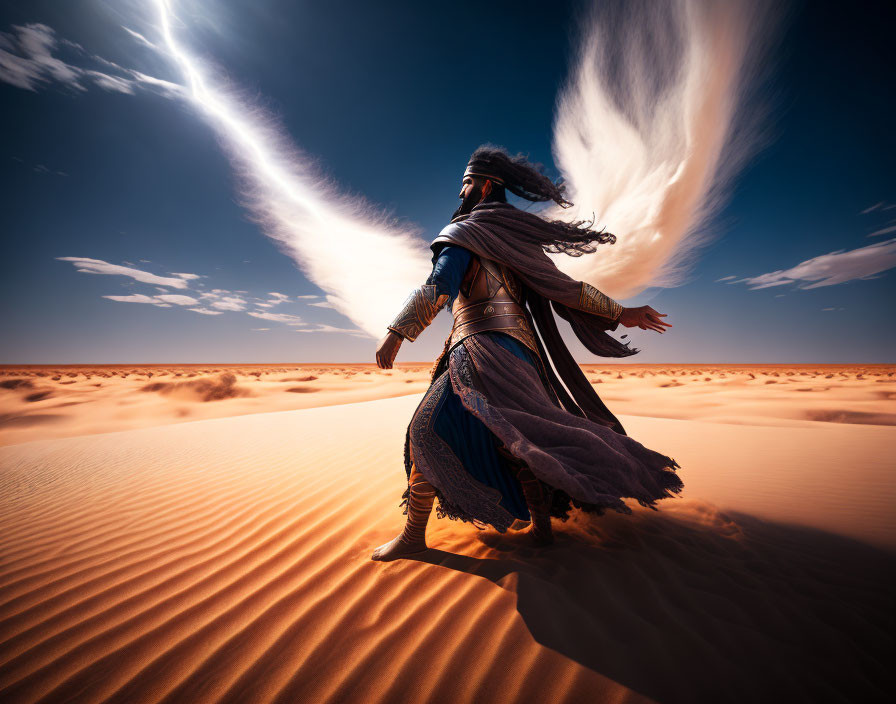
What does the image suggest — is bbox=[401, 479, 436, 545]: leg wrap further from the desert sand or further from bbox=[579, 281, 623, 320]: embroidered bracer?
bbox=[579, 281, 623, 320]: embroidered bracer

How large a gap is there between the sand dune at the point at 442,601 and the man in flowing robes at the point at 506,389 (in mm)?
341

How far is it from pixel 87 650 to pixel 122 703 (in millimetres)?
434

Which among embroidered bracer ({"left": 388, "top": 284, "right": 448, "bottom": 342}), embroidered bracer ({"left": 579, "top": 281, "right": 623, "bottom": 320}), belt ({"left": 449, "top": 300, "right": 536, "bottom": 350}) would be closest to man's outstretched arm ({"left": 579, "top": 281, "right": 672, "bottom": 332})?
embroidered bracer ({"left": 579, "top": 281, "right": 623, "bottom": 320})

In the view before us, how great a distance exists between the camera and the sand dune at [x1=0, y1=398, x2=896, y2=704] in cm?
117

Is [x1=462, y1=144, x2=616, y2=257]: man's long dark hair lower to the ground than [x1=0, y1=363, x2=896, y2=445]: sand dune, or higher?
higher

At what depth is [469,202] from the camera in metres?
2.28

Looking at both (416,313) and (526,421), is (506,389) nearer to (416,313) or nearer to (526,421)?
(526,421)

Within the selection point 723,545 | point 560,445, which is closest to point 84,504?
point 560,445

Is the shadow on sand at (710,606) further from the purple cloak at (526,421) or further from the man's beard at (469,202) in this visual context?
the man's beard at (469,202)

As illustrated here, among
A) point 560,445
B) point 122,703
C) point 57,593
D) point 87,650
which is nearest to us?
point 122,703

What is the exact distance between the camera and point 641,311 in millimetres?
2047

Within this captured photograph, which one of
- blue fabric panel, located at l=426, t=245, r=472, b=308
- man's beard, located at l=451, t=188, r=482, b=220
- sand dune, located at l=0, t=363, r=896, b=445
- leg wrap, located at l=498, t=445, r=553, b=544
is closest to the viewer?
blue fabric panel, located at l=426, t=245, r=472, b=308

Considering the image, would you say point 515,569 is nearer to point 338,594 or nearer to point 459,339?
point 338,594

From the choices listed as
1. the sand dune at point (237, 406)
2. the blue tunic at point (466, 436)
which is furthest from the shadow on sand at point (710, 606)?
the sand dune at point (237, 406)
